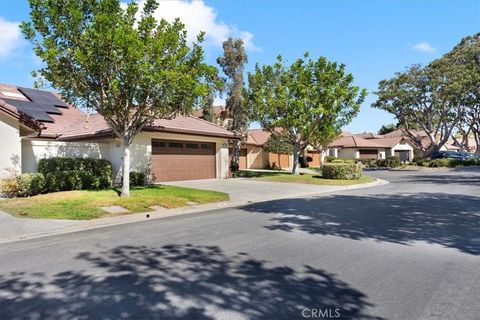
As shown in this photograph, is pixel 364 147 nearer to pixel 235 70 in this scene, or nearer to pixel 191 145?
pixel 235 70

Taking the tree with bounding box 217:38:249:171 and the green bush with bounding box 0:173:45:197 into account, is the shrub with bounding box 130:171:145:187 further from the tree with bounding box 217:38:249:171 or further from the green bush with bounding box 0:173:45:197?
the tree with bounding box 217:38:249:171

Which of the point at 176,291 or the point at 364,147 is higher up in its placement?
the point at 364,147

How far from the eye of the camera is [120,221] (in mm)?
10250

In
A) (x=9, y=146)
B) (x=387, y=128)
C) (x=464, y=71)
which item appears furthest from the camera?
(x=387, y=128)

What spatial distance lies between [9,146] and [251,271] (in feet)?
44.2

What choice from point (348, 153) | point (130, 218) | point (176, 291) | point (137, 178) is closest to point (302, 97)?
point (137, 178)

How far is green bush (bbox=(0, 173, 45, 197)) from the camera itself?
13.5m

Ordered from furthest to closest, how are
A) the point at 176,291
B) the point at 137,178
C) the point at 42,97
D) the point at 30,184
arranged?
1. the point at 42,97
2. the point at 137,178
3. the point at 30,184
4. the point at 176,291

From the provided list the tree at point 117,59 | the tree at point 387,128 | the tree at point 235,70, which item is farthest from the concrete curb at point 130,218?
the tree at point 387,128

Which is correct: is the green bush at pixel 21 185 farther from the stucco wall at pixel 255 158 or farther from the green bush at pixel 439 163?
the green bush at pixel 439 163

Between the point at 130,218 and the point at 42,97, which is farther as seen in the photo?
the point at 42,97

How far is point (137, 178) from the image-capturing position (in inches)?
726

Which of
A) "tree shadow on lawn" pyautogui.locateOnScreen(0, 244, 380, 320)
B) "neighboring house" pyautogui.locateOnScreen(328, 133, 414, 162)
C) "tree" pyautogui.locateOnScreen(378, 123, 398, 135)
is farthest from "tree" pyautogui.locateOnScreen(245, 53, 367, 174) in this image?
"tree" pyautogui.locateOnScreen(378, 123, 398, 135)

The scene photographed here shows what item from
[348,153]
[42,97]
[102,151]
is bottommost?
[102,151]
